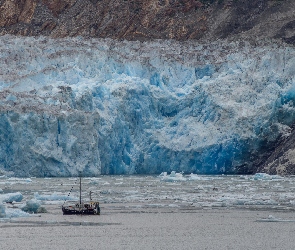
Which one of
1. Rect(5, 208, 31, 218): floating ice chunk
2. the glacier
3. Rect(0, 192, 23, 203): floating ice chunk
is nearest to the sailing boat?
Rect(5, 208, 31, 218): floating ice chunk

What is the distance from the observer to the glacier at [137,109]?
147 ft

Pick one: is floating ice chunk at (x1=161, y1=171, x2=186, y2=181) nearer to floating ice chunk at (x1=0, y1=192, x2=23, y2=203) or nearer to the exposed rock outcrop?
floating ice chunk at (x1=0, y1=192, x2=23, y2=203)

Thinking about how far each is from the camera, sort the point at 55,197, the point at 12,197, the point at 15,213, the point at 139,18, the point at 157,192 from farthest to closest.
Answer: the point at 139,18 → the point at 157,192 → the point at 55,197 → the point at 12,197 → the point at 15,213

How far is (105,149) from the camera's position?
47312 millimetres

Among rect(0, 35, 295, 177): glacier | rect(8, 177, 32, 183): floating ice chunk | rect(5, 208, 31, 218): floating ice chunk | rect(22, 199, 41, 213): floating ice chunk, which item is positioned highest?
rect(0, 35, 295, 177): glacier

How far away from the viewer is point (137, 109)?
1927 inches

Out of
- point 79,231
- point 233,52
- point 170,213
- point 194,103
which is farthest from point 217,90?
point 79,231

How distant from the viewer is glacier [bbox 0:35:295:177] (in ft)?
147

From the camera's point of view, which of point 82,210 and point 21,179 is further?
point 21,179

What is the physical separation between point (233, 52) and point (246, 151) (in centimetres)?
661

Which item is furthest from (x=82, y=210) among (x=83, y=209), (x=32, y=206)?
(x=32, y=206)

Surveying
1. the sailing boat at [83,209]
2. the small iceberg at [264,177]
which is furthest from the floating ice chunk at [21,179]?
the sailing boat at [83,209]

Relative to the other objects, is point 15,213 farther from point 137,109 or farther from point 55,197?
point 137,109

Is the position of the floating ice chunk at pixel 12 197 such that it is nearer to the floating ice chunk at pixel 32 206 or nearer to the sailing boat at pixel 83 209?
the floating ice chunk at pixel 32 206
